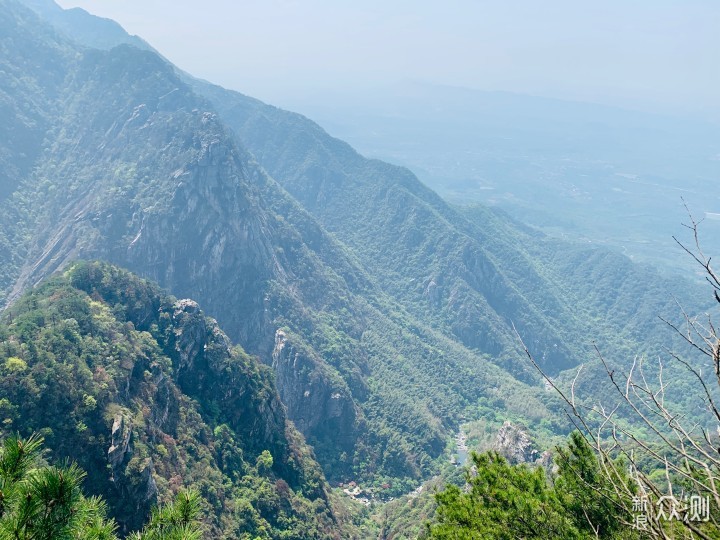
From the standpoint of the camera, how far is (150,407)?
193 ft

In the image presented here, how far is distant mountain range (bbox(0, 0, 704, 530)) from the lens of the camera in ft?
362

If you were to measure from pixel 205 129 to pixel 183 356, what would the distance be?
85.6 m

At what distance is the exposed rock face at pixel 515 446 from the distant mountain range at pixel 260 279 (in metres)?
26.6

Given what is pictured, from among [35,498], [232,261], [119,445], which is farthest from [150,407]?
[232,261]

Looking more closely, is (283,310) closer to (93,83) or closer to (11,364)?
(11,364)

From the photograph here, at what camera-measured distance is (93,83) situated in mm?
160000

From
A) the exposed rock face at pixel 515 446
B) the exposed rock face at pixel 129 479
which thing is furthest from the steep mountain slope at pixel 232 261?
the exposed rock face at pixel 129 479

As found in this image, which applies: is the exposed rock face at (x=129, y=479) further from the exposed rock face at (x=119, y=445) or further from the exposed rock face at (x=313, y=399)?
the exposed rock face at (x=313, y=399)

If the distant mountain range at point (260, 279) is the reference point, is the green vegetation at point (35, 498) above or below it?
above

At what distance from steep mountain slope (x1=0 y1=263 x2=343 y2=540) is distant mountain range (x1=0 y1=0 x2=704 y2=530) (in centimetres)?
107

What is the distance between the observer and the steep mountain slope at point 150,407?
45719 mm

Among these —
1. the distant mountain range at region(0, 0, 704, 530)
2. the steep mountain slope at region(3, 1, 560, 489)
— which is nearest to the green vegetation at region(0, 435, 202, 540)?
the distant mountain range at region(0, 0, 704, 530)

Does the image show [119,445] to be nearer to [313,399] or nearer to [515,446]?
[515,446]

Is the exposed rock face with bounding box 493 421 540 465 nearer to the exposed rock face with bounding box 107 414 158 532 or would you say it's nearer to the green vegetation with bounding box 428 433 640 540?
the exposed rock face with bounding box 107 414 158 532
